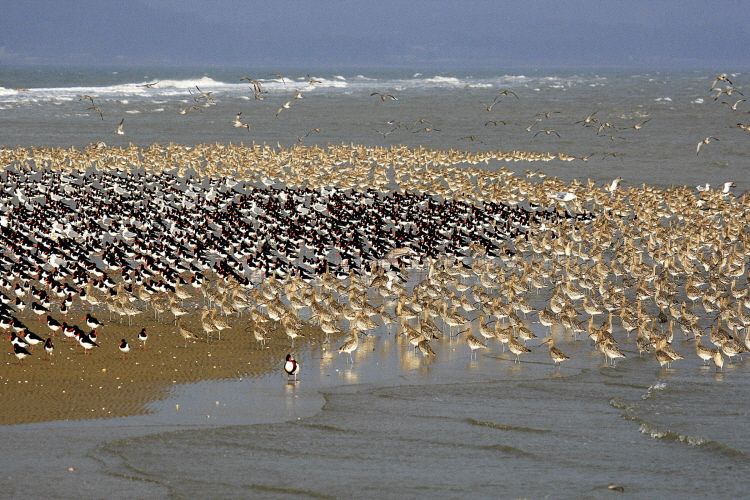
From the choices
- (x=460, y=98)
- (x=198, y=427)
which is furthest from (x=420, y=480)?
(x=460, y=98)

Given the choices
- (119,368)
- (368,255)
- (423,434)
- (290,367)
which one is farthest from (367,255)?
(423,434)

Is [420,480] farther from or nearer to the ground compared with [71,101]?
nearer to the ground

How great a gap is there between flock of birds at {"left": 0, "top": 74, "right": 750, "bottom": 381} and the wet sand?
307mm

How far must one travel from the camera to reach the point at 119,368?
15.7 metres

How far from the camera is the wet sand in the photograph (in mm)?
13617

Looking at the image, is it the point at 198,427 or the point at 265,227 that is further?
the point at 265,227

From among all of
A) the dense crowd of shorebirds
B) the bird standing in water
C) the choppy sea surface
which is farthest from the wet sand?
the bird standing in water

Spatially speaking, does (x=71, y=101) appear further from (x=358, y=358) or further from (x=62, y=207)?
(x=358, y=358)

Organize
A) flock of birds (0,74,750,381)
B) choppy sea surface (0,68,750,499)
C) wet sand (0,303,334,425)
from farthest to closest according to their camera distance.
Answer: flock of birds (0,74,750,381), wet sand (0,303,334,425), choppy sea surface (0,68,750,499)

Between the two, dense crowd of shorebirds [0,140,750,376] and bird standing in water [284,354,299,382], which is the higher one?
dense crowd of shorebirds [0,140,750,376]

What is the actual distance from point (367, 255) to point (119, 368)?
35.0 feet

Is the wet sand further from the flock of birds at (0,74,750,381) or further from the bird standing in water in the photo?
the bird standing in water

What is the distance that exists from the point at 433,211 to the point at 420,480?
69.1 ft

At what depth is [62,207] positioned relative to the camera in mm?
31156
